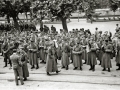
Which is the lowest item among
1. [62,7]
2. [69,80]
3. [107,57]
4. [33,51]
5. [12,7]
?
[69,80]

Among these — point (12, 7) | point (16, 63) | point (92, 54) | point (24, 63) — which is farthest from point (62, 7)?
point (16, 63)

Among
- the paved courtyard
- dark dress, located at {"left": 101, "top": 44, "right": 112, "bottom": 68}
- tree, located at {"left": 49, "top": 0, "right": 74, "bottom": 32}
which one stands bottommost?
the paved courtyard

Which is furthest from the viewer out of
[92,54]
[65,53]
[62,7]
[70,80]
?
[62,7]

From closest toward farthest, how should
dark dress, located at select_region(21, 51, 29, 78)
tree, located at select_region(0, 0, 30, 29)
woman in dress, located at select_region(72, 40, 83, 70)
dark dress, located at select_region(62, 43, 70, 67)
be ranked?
dark dress, located at select_region(21, 51, 29, 78) → woman in dress, located at select_region(72, 40, 83, 70) → dark dress, located at select_region(62, 43, 70, 67) → tree, located at select_region(0, 0, 30, 29)

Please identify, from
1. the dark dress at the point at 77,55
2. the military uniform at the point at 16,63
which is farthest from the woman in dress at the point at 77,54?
the military uniform at the point at 16,63

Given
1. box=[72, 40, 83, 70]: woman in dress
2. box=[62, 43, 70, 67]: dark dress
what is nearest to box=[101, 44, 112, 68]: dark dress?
box=[72, 40, 83, 70]: woman in dress

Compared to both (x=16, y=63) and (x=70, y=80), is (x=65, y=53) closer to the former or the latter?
(x=70, y=80)

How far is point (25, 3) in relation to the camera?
94.4 ft

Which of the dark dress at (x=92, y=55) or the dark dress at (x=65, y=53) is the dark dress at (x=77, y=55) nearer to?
the dark dress at (x=65, y=53)

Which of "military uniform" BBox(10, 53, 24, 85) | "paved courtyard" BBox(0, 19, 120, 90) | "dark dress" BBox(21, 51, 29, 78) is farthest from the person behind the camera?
"dark dress" BBox(21, 51, 29, 78)

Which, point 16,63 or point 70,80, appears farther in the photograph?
point 70,80

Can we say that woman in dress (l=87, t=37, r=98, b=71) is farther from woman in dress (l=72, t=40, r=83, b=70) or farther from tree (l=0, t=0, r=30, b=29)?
tree (l=0, t=0, r=30, b=29)

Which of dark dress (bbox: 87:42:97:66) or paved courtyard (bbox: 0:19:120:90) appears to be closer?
paved courtyard (bbox: 0:19:120:90)

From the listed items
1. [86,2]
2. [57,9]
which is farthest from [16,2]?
[86,2]
